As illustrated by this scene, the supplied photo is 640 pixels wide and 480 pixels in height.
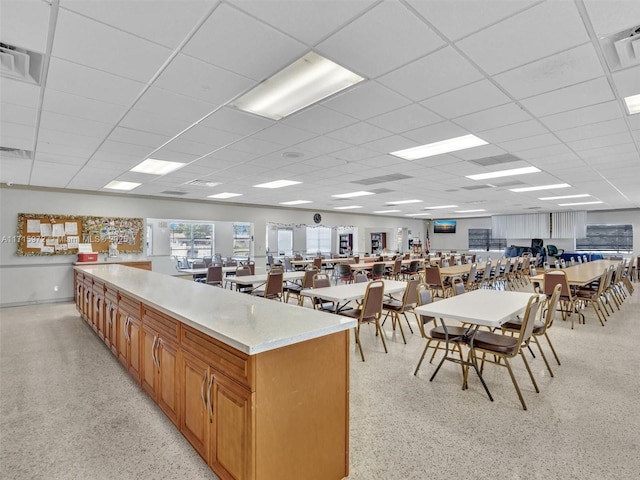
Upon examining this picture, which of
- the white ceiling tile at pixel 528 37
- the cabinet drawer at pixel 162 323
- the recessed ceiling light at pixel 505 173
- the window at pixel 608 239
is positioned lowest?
the cabinet drawer at pixel 162 323

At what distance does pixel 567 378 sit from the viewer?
323cm

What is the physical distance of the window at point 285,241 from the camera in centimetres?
1303

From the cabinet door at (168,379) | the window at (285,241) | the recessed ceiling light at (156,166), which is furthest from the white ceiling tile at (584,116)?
the window at (285,241)

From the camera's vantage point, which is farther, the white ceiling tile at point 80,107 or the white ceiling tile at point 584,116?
the white ceiling tile at point 584,116

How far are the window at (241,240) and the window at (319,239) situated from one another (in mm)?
3358

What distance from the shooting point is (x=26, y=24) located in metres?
1.86

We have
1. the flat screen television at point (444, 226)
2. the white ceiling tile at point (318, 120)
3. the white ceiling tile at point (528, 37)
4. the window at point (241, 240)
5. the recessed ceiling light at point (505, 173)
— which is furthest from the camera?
the flat screen television at point (444, 226)

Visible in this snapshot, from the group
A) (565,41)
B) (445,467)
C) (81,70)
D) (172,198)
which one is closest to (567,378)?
(445,467)

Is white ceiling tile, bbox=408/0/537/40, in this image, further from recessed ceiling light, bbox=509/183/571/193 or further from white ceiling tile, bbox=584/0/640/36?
recessed ceiling light, bbox=509/183/571/193

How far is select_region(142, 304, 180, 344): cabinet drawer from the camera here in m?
2.19

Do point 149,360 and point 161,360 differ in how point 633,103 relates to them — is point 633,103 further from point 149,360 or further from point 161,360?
point 149,360

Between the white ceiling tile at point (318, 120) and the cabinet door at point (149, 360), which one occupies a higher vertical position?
the white ceiling tile at point (318, 120)

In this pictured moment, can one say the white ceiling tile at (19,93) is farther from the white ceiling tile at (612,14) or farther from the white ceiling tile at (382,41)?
the white ceiling tile at (612,14)

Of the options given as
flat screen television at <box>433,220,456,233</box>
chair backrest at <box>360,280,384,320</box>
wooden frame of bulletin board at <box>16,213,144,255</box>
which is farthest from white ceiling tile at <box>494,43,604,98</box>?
flat screen television at <box>433,220,456,233</box>
